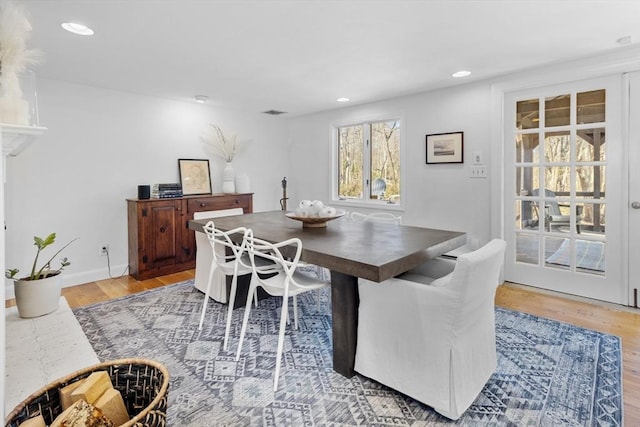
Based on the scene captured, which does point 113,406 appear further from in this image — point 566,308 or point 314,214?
point 566,308

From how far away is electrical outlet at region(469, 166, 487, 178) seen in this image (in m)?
3.62

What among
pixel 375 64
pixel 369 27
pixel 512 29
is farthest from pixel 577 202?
pixel 369 27

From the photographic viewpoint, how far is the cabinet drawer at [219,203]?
4223 millimetres

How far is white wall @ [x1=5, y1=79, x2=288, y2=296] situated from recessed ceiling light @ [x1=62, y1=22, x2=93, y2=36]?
1.50 meters

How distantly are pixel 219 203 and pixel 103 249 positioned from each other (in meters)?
1.37

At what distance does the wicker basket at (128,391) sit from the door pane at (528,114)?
3.64 metres

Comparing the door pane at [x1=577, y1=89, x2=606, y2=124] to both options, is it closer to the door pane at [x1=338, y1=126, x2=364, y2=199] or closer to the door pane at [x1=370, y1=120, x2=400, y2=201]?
the door pane at [x1=370, y1=120, x2=400, y2=201]

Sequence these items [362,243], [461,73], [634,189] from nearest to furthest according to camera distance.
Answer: [362,243], [634,189], [461,73]

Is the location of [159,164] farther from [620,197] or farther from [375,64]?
[620,197]

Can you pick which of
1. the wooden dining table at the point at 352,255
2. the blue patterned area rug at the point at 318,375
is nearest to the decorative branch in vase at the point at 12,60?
the wooden dining table at the point at 352,255

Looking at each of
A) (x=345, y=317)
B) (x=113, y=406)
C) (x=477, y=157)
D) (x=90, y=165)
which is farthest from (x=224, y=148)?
(x=113, y=406)

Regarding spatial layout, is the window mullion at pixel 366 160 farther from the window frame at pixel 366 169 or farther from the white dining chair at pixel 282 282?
the white dining chair at pixel 282 282

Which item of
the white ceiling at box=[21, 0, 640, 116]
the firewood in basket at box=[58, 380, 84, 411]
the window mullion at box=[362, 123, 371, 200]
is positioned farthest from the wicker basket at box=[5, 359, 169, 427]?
the window mullion at box=[362, 123, 371, 200]

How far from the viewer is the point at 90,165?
3.77m
